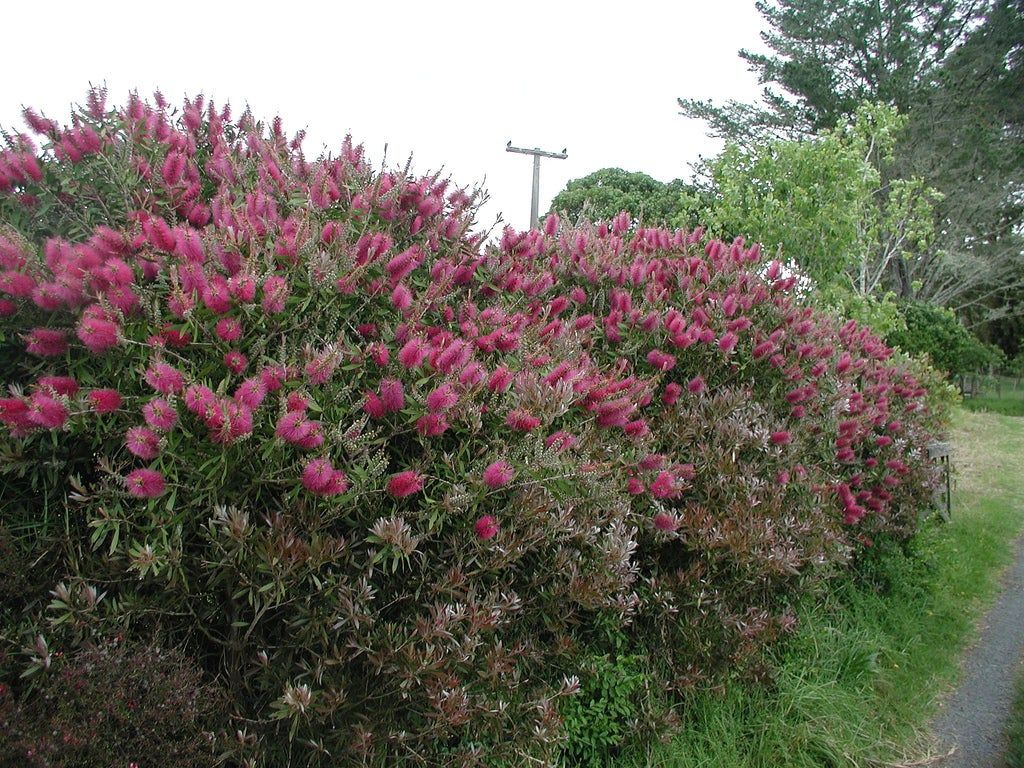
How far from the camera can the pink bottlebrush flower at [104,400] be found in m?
1.87

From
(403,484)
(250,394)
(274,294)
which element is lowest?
(403,484)

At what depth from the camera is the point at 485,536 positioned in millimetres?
2199

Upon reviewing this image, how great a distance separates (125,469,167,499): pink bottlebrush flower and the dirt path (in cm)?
364

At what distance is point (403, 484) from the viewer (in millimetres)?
2043

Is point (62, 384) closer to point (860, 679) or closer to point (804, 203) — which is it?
point (860, 679)

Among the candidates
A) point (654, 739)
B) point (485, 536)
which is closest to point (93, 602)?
point (485, 536)

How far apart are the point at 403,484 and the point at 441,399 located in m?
0.26

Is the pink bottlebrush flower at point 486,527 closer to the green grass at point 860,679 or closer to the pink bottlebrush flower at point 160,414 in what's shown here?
the pink bottlebrush flower at point 160,414

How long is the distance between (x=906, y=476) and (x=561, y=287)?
10.2ft

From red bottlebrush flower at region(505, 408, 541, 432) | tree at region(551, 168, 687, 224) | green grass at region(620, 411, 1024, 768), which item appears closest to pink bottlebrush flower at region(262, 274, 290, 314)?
red bottlebrush flower at region(505, 408, 541, 432)

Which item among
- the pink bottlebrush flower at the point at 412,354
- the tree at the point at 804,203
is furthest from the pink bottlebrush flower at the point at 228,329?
the tree at the point at 804,203

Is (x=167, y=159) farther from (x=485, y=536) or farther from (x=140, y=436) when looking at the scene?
(x=485, y=536)

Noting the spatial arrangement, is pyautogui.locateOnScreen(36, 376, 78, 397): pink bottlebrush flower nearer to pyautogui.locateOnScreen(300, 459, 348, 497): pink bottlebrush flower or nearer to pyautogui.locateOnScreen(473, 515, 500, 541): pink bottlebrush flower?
pyautogui.locateOnScreen(300, 459, 348, 497): pink bottlebrush flower

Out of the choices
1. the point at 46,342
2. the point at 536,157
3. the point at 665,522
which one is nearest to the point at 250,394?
the point at 46,342
